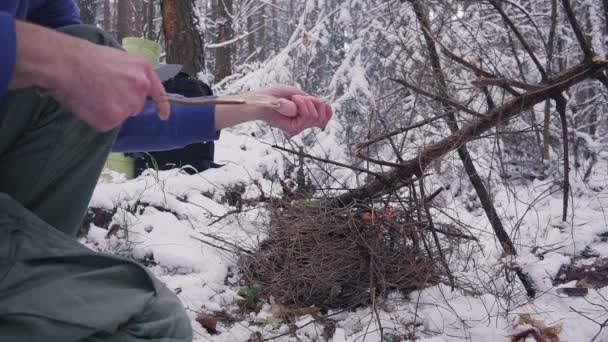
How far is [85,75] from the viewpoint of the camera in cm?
80

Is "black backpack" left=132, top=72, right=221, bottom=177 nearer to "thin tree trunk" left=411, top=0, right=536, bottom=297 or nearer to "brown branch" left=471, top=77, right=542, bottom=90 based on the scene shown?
"thin tree trunk" left=411, top=0, right=536, bottom=297

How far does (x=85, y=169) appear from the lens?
1157 mm

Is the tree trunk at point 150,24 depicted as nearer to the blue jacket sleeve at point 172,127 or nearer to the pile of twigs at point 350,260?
the pile of twigs at point 350,260

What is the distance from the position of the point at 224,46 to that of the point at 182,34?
277 centimetres

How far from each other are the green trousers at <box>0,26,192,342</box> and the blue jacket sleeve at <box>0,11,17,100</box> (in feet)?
0.43

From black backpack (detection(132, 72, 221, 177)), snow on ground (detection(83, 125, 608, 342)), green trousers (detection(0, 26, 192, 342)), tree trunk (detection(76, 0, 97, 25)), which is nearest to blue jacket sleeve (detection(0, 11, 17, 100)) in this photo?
green trousers (detection(0, 26, 192, 342))

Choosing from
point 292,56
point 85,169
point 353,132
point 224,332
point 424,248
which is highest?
point 292,56

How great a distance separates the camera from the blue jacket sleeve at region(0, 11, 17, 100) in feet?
2.29

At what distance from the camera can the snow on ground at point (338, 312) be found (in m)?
1.70

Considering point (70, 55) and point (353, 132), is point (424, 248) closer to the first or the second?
point (70, 55)

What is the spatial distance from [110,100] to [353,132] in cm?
355

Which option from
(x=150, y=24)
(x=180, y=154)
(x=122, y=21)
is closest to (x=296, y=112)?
(x=180, y=154)

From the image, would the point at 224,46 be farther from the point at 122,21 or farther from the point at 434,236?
the point at 122,21

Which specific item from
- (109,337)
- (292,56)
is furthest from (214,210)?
(292,56)
